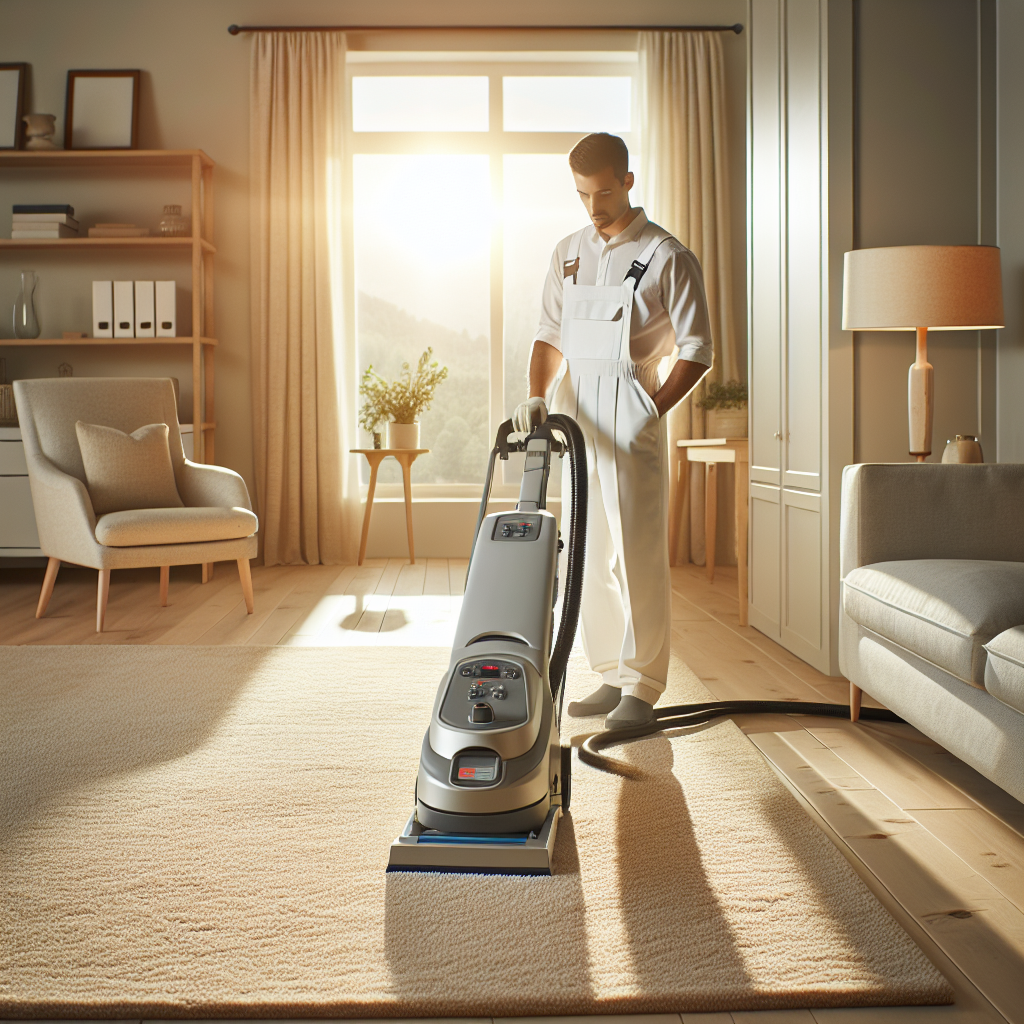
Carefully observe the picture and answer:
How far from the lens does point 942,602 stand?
1824 mm

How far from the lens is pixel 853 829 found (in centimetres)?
170

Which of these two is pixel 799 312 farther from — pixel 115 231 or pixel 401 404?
pixel 115 231

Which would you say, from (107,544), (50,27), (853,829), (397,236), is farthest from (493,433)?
(853,829)

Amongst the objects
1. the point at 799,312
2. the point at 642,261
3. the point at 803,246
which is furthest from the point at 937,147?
the point at 642,261

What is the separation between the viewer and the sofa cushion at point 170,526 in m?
3.42

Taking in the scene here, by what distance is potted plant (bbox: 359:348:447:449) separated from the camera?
507 centimetres

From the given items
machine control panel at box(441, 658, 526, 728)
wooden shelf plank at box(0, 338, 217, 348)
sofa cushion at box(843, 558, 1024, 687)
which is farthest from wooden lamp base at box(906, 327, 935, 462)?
wooden shelf plank at box(0, 338, 217, 348)

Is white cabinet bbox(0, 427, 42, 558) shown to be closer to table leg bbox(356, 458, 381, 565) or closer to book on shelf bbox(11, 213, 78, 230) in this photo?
book on shelf bbox(11, 213, 78, 230)

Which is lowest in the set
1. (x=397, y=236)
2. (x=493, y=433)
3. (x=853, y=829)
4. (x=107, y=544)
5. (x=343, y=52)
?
(x=853, y=829)

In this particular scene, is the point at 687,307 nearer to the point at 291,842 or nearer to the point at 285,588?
the point at 291,842

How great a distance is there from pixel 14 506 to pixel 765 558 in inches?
129

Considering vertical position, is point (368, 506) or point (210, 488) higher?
point (210, 488)

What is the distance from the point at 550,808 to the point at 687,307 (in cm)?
118

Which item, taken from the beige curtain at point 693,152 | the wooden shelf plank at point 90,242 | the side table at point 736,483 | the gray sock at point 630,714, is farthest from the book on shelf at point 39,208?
the gray sock at point 630,714
